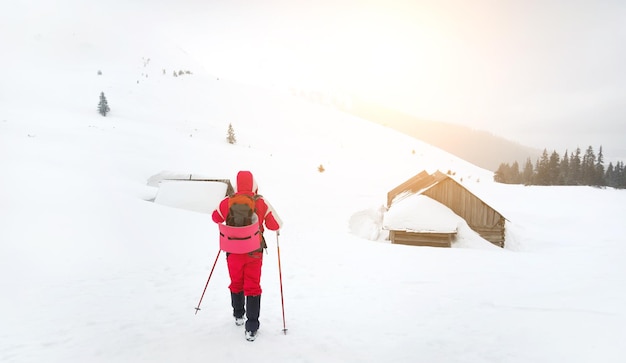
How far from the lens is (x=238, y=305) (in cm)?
518

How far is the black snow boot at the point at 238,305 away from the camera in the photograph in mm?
5156

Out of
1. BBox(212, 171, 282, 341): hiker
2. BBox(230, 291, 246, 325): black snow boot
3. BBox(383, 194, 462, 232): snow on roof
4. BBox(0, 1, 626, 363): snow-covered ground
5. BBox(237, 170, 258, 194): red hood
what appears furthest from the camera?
BBox(383, 194, 462, 232): snow on roof

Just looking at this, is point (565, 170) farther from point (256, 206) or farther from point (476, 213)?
point (256, 206)

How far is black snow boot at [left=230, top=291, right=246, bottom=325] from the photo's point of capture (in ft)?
16.9

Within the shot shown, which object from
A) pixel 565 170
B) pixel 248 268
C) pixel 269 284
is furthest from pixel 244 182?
pixel 565 170

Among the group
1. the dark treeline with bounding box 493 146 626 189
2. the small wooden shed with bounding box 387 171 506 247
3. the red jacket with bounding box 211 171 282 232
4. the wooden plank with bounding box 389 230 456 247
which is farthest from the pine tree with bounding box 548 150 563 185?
the red jacket with bounding box 211 171 282 232

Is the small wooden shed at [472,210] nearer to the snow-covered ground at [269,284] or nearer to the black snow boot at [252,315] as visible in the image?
the snow-covered ground at [269,284]

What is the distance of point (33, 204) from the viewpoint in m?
9.50

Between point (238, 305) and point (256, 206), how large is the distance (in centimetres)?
161

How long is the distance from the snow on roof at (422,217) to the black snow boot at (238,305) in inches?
590

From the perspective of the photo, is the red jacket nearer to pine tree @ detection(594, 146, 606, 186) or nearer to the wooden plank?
the wooden plank

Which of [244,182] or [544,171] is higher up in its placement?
[544,171]

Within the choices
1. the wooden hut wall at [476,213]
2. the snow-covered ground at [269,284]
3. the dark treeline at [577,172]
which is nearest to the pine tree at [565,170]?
the dark treeline at [577,172]

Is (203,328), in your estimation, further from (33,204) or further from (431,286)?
(33,204)
